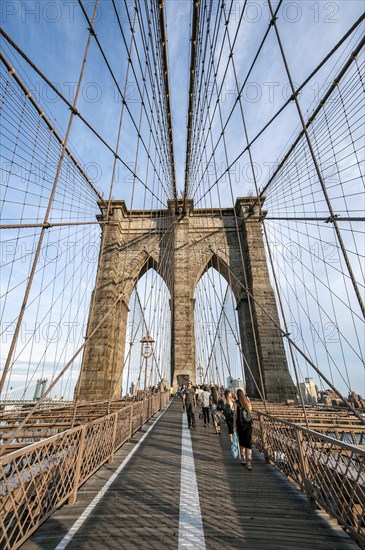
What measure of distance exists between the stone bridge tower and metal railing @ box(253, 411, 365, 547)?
32.6ft

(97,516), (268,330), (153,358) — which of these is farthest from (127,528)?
(268,330)

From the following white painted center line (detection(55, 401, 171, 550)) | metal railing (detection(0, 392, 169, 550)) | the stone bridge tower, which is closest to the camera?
metal railing (detection(0, 392, 169, 550))

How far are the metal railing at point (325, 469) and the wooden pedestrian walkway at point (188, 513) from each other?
0.12m

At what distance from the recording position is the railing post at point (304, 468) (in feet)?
7.80

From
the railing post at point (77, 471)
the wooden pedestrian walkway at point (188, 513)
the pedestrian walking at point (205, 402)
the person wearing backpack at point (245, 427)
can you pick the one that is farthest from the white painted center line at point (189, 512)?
the pedestrian walking at point (205, 402)

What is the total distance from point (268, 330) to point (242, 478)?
1203 cm

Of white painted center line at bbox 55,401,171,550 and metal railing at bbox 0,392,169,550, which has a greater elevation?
metal railing at bbox 0,392,169,550

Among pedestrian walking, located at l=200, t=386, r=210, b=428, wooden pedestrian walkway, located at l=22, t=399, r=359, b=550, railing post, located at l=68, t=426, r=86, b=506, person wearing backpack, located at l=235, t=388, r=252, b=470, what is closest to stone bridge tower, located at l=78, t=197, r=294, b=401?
pedestrian walking, located at l=200, t=386, r=210, b=428

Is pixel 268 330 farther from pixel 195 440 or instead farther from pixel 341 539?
pixel 341 539

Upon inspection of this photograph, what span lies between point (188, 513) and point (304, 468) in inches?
49.5

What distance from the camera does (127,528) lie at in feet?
6.55

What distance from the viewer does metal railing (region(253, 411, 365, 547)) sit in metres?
1.84

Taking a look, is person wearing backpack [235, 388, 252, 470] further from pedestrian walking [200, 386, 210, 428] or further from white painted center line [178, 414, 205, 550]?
pedestrian walking [200, 386, 210, 428]

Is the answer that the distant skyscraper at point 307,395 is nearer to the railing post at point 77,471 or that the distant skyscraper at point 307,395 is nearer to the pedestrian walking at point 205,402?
the pedestrian walking at point 205,402
